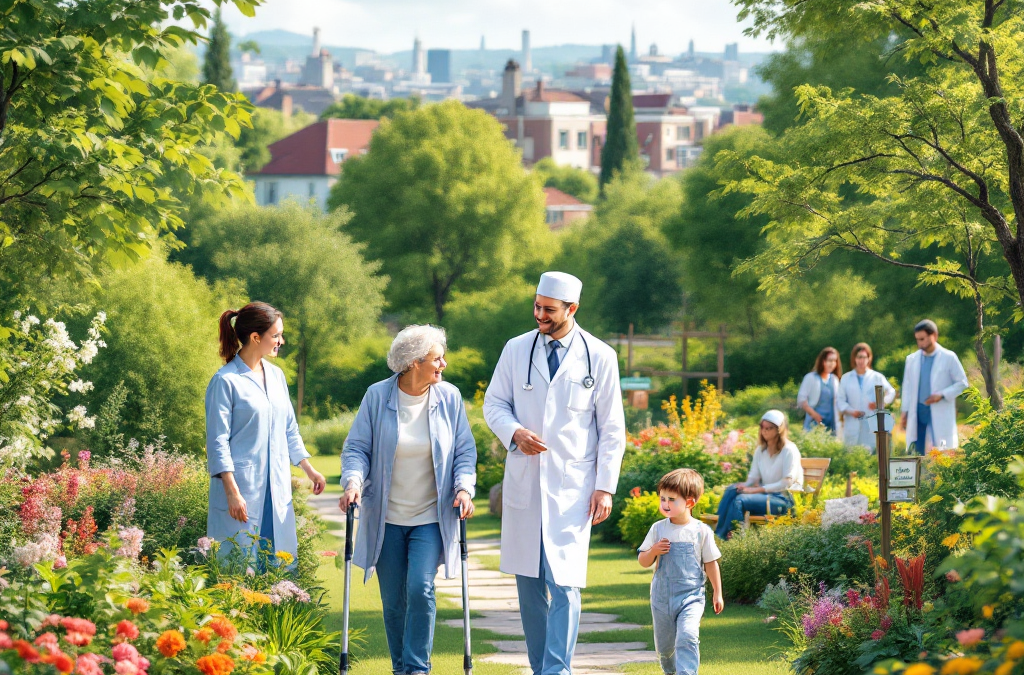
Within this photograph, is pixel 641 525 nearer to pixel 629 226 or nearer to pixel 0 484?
pixel 0 484

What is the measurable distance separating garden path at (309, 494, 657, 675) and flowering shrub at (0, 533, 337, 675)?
85.7 inches

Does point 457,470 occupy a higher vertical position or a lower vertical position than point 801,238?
lower

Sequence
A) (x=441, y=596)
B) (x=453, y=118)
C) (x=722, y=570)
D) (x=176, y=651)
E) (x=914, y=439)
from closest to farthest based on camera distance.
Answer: (x=176, y=651) → (x=722, y=570) → (x=441, y=596) → (x=914, y=439) → (x=453, y=118)

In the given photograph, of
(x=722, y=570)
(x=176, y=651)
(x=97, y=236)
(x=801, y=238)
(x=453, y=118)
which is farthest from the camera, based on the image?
(x=453, y=118)

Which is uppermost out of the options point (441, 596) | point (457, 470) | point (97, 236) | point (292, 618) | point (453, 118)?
point (453, 118)

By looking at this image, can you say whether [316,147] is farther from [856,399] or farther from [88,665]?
[88,665]

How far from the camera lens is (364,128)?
86500 millimetres

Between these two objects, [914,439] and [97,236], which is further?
[914,439]

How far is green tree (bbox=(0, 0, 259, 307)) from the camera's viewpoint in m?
5.98

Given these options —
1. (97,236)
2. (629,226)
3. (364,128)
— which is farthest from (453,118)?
(97,236)

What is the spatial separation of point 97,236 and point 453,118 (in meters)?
43.7

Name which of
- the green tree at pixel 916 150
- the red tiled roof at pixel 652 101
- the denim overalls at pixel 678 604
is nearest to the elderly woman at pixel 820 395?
the green tree at pixel 916 150

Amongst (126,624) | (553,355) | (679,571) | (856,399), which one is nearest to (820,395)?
(856,399)

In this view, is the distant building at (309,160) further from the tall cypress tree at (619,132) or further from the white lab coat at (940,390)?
the white lab coat at (940,390)
